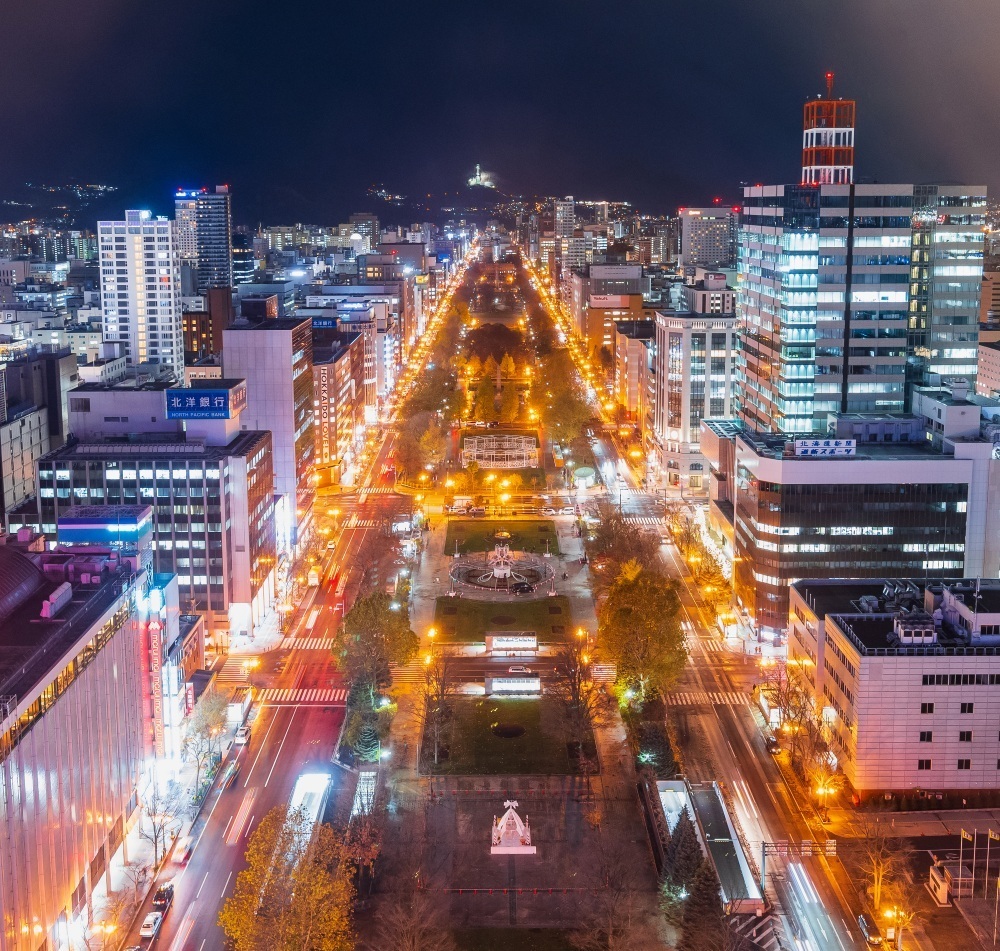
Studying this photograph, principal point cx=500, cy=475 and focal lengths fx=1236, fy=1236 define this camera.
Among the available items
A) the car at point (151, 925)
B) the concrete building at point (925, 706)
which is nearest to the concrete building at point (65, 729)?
the car at point (151, 925)

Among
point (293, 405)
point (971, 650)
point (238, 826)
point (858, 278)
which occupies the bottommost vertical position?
point (238, 826)

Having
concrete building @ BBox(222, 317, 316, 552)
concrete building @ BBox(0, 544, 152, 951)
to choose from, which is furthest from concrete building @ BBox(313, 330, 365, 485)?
concrete building @ BBox(0, 544, 152, 951)

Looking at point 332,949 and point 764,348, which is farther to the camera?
point 764,348

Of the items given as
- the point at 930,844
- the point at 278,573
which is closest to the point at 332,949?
the point at 930,844

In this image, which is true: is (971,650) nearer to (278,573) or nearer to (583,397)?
(278,573)

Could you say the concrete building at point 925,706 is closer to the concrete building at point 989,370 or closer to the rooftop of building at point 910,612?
the rooftop of building at point 910,612

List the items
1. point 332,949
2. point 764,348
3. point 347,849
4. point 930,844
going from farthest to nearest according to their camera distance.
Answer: point 764,348 < point 930,844 < point 347,849 < point 332,949

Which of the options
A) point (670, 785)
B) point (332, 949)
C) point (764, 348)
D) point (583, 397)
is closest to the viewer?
point (332, 949)

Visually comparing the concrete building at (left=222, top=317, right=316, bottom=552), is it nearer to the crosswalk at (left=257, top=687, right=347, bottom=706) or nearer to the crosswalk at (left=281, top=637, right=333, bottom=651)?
the crosswalk at (left=281, top=637, right=333, bottom=651)
